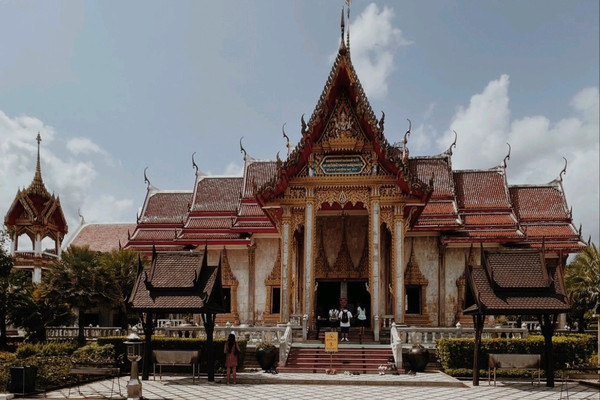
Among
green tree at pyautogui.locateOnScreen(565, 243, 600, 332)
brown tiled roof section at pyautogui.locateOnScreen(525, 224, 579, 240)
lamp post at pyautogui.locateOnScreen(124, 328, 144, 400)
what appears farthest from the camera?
brown tiled roof section at pyautogui.locateOnScreen(525, 224, 579, 240)

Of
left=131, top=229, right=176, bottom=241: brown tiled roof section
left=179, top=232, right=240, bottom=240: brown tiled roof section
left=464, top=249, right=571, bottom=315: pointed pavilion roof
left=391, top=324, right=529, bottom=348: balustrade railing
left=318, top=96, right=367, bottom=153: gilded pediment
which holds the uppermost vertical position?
left=318, top=96, right=367, bottom=153: gilded pediment

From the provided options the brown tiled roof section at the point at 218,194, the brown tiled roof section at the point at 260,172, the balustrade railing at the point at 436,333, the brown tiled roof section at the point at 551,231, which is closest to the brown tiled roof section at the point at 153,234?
the brown tiled roof section at the point at 218,194

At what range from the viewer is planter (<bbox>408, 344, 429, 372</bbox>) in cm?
1577

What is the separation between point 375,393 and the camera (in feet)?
40.9

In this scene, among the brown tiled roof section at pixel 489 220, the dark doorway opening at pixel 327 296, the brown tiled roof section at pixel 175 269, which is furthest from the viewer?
the brown tiled roof section at pixel 489 220

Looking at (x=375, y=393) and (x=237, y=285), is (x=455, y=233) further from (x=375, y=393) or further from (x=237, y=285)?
(x=375, y=393)

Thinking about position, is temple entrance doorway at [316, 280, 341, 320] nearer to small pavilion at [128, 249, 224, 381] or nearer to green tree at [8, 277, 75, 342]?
small pavilion at [128, 249, 224, 381]

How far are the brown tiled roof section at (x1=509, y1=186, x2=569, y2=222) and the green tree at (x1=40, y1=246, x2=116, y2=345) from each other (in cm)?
1615

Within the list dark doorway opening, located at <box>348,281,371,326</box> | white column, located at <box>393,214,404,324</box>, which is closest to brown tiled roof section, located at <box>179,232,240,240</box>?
dark doorway opening, located at <box>348,281,371,326</box>

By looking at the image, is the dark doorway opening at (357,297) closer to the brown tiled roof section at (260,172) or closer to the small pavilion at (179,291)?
the brown tiled roof section at (260,172)

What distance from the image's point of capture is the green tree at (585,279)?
938 inches

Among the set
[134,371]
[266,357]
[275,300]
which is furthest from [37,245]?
[134,371]

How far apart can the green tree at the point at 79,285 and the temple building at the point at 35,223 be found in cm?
2013

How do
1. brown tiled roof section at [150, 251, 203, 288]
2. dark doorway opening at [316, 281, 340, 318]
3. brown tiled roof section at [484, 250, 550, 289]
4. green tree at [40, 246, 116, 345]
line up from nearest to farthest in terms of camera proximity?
brown tiled roof section at [484, 250, 550, 289] < brown tiled roof section at [150, 251, 203, 288] < green tree at [40, 246, 116, 345] < dark doorway opening at [316, 281, 340, 318]
